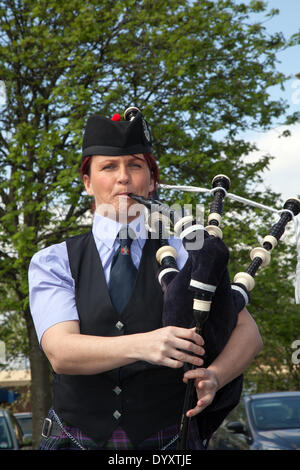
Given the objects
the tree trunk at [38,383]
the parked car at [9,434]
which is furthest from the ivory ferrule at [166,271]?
the tree trunk at [38,383]

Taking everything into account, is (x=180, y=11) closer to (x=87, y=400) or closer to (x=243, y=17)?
(x=243, y=17)

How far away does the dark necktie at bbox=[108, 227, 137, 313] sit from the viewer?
199 centimetres

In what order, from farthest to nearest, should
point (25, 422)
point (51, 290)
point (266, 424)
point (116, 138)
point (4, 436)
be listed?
point (25, 422)
point (4, 436)
point (266, 424)
point (116, 138)
point (51, 290)

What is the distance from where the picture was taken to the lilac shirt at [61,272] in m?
1.95

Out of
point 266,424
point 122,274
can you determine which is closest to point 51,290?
point 122,274

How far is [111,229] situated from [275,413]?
21.2ft

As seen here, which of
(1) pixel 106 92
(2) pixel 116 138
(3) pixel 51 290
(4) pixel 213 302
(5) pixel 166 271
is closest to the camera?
(4) pixel 213 302

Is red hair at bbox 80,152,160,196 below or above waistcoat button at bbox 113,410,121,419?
above

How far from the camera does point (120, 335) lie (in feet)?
6.28

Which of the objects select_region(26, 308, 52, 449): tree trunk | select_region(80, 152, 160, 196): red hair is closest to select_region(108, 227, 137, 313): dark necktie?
select_region(80, 152, 160, 196): red hair

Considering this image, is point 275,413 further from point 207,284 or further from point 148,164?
point 207,284

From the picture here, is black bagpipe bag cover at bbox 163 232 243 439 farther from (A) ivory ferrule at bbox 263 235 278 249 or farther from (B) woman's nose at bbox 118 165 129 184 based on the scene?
(B) woman's nose at bbox 118 165 129 184

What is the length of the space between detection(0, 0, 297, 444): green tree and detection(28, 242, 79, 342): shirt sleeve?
6.75m

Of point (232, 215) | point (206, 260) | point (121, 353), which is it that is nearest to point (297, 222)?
point (206, 260)
